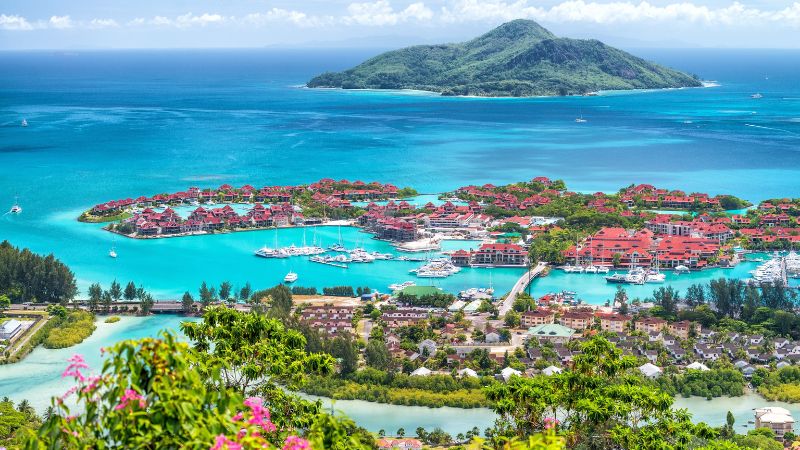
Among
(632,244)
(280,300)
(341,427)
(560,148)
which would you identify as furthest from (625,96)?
(341,427)

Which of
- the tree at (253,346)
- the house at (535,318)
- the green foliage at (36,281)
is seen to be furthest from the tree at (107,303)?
the tree at (253,346)

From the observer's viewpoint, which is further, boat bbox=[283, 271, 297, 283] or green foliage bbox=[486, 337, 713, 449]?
boat bbox=[283, 271, 297, 283]

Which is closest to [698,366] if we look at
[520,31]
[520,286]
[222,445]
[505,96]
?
[520,286]

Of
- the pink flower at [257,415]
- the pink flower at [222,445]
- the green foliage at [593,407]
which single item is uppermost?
the pink flower at [222,445]

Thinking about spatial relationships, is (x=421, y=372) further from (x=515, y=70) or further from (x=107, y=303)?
(x=515, y=70)

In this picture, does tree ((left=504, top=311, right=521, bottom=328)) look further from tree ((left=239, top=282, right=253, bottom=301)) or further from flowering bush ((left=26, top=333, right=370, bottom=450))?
flowering bush ((left=26, top=333, right=370, bottom=450))

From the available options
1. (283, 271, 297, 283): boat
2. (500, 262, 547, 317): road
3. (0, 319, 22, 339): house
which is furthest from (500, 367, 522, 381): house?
(0, 319, 22, 339): house

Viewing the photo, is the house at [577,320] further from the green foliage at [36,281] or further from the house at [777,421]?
the green foliage at [36,281]
